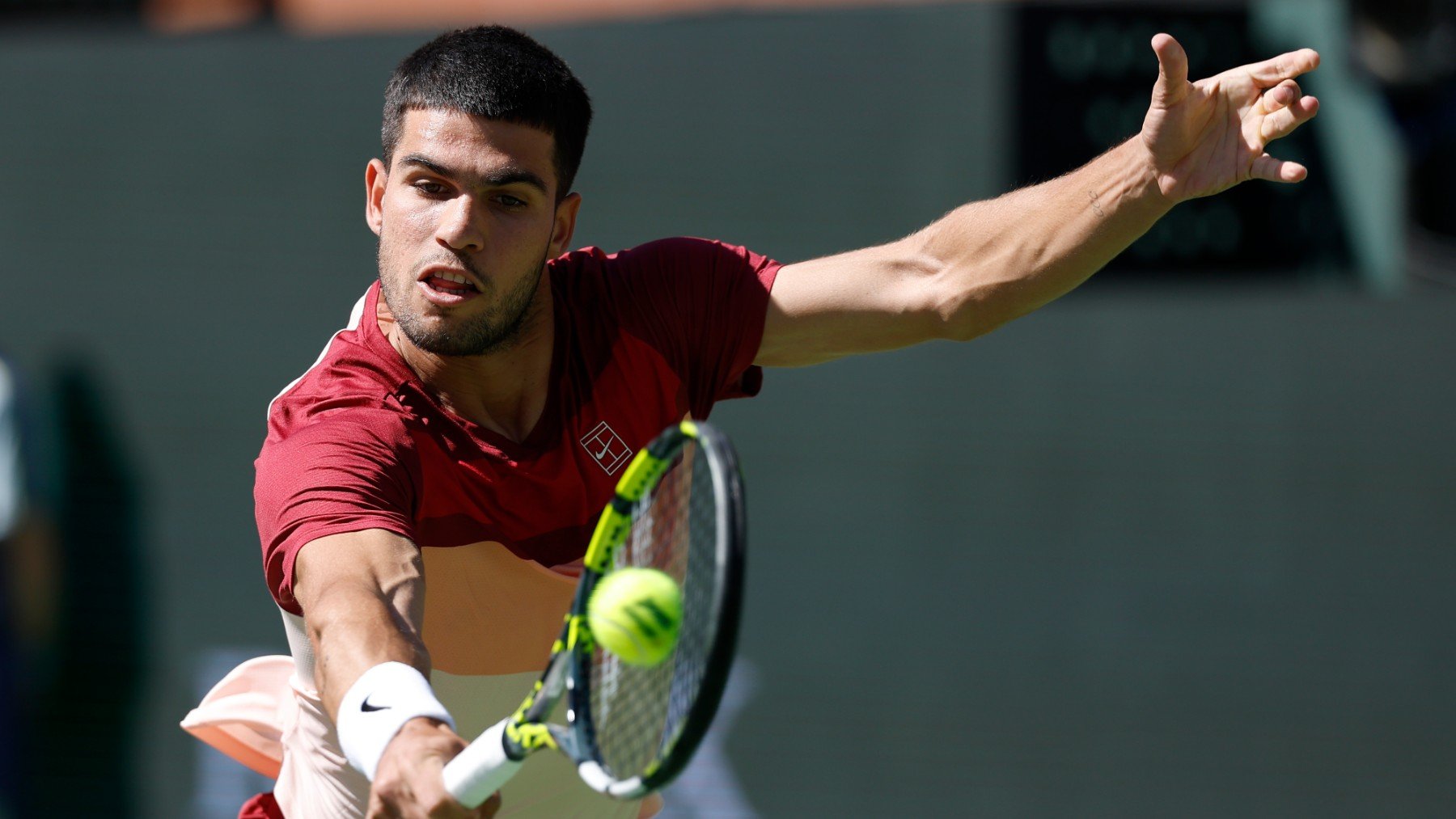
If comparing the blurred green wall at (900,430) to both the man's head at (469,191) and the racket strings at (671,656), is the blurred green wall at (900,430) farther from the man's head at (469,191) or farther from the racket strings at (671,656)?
the man's head at (469,191)

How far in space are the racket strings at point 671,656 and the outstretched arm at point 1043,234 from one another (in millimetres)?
446

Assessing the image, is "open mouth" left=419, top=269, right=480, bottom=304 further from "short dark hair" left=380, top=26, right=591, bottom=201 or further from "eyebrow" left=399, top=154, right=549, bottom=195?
"short dark hair" left=380, top=26, right=591, bottom=201

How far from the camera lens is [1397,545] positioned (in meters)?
6.71

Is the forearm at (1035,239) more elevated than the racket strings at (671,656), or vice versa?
the forearm at (1035,239)

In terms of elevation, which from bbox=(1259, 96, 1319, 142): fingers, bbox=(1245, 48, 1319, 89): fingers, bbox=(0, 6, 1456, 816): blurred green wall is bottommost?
bbox=(0, 6, 1456, 816): blurred green wall

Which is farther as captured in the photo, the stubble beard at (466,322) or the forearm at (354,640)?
the stubble beard at (466,322)

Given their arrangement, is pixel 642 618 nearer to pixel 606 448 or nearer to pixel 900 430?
pixel 606 448

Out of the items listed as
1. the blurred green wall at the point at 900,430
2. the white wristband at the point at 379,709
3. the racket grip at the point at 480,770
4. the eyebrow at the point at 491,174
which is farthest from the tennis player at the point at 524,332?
the blurred green wall at the point at 900,430

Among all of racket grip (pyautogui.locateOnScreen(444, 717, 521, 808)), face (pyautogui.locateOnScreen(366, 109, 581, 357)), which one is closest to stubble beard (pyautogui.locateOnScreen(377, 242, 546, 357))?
face (pyautogui.locateOnScreen(366, 109, 581, 357))

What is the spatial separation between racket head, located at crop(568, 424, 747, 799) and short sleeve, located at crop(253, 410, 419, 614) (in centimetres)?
41

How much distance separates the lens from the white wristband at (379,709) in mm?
2430

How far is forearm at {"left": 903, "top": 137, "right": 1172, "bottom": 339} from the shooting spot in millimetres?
3268

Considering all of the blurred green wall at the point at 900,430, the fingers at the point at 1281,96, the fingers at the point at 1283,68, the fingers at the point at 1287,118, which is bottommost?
the blurred green wall at the point at 900,430

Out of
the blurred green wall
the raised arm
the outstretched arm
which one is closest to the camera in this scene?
the raised arm
